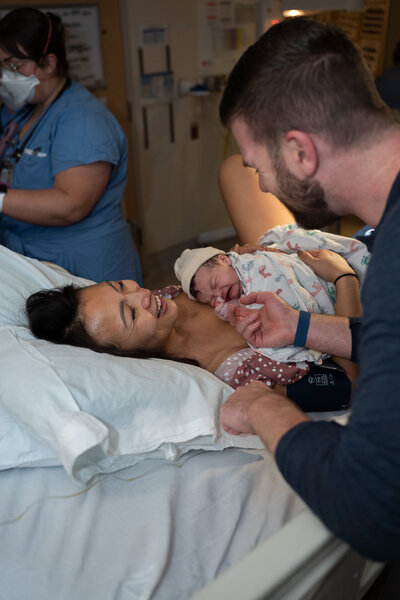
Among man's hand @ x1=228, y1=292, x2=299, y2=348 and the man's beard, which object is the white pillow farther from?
the man's beard

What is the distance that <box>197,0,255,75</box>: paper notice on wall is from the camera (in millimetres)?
3855

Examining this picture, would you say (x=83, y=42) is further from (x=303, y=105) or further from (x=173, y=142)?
(x=303, y=105)

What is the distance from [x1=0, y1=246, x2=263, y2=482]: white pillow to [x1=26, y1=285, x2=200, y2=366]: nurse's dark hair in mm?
124

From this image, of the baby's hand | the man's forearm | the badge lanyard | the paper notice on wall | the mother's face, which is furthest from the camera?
the paper notice on wall

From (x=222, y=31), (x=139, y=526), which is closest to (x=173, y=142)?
(x=222, y=31)

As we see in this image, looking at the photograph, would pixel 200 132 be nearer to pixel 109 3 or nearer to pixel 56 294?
pixel 109 3

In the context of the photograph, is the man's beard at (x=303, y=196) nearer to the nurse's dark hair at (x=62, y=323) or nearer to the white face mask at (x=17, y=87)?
the nurse's dark hair at (x=62, y=323)

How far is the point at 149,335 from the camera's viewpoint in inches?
64.9

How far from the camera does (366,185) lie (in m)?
1.01

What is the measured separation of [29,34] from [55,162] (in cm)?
46

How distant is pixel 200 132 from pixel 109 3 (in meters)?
1.11

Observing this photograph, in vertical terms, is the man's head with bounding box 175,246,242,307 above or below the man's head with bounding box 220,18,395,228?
below

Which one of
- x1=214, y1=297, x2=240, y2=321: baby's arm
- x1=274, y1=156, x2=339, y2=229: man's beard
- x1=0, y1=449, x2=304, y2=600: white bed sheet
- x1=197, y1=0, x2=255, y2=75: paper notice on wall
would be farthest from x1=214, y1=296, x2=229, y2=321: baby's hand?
x1=197, y1=0, x2=255, y2=75: paper notice on wall

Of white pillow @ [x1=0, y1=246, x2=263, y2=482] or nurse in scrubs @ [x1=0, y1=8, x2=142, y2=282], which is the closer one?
white pillow @ [x1=0, y1=246, x2=263, y2=482]
